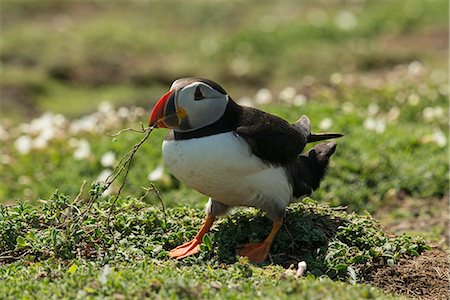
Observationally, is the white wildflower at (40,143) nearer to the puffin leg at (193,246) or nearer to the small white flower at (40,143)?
the small white flower at (40,143)

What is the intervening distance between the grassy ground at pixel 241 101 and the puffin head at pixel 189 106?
0.79 metres

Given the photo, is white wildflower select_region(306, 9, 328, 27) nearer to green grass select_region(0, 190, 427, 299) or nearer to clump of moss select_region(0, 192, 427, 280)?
green grass select_region(0, 190, 427, 299)

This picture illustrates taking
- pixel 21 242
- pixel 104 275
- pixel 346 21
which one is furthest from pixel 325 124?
pixel 346 21

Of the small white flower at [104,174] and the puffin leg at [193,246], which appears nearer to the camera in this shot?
the puffin leg at [193,246]

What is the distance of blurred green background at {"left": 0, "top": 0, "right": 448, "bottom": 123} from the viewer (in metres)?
15.0

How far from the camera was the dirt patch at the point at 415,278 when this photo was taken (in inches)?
203

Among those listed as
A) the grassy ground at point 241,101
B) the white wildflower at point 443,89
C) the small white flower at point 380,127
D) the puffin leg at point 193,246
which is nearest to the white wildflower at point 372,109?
the grassy ground at point 241,101

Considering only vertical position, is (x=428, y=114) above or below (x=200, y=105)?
below

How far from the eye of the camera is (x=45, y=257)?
5055 millimetres

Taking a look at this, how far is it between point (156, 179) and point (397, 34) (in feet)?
34.5

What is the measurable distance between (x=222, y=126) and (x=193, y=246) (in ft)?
2.68

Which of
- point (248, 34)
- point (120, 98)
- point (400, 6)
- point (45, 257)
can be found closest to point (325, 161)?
point (45, 257)

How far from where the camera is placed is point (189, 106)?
16.6 feet

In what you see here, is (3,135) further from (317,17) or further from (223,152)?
(317,17)
